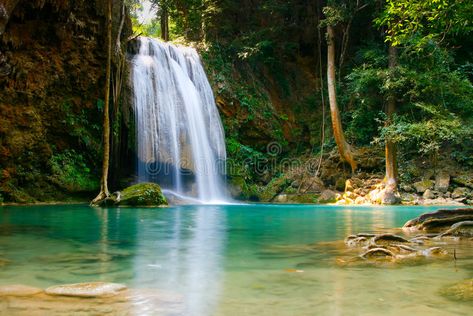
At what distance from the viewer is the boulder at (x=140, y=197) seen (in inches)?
497

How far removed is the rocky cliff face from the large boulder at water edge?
272 centimetres

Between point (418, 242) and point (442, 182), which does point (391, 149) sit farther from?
point (418, 242)

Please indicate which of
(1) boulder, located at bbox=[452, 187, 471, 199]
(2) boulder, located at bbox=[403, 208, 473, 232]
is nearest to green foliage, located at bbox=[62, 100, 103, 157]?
(2) boulder, located at bbox=[403, 208, 473, 232]

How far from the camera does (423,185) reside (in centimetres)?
1647

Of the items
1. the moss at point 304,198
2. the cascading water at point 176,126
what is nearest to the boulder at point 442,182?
the moss at point 304,198

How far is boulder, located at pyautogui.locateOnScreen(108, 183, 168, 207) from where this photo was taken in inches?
497

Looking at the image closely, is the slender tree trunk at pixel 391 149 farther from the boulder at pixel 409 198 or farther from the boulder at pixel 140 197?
the boulder at pixel 140 197

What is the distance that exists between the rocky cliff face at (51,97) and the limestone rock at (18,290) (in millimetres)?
11162

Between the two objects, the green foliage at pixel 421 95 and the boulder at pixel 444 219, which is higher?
the green foliage at pixel 421 95

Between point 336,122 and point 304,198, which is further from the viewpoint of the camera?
point 304,198

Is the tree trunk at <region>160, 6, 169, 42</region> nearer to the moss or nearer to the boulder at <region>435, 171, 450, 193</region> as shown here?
the moss

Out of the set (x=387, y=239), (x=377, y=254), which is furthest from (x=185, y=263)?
(x=387, y=239)

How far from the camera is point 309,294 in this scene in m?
2.96

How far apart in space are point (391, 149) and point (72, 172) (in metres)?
11.3
